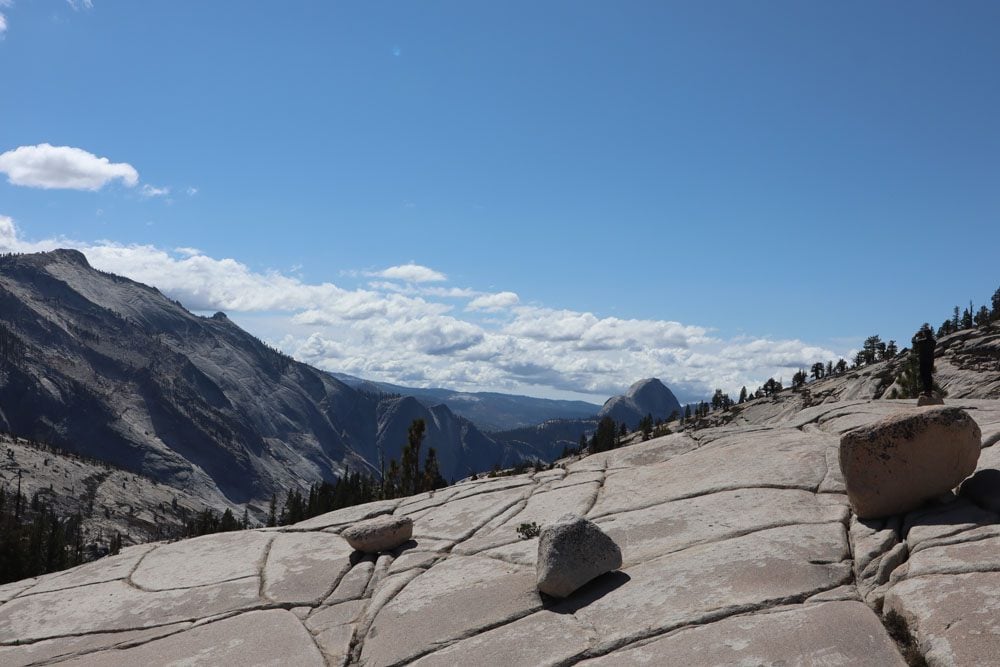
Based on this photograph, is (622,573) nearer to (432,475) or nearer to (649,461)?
(649,461)

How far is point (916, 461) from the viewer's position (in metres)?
12.5

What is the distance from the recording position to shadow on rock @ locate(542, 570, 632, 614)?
1171 centimetres

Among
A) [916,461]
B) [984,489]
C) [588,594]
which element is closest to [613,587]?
[588,594]

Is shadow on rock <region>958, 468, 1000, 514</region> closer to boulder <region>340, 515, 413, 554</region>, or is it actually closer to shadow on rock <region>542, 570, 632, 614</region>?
shadow on rock <region>542, 570, 632, 614</region>

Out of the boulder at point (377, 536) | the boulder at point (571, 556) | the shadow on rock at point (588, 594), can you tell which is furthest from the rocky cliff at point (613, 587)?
the boulder at point (377, 536)

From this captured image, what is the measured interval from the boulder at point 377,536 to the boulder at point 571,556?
5.07 metres

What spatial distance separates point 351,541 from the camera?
16422 mm

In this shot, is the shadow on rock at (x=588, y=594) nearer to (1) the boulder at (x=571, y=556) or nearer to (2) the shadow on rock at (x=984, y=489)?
(1) the boulder at (x=571, y=556)

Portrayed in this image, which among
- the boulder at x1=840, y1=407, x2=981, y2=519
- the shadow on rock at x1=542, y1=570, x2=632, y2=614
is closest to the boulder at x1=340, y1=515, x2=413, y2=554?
the shadow on rock at x1=542, y1=570, x2=632, y2=614

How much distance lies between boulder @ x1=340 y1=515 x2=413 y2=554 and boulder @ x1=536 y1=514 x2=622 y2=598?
16.6 ft

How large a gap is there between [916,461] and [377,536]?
11.1 m

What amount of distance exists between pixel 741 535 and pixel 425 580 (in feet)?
20.1

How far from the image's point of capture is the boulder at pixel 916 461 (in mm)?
12367

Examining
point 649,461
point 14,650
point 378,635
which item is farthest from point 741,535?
point 14,650
